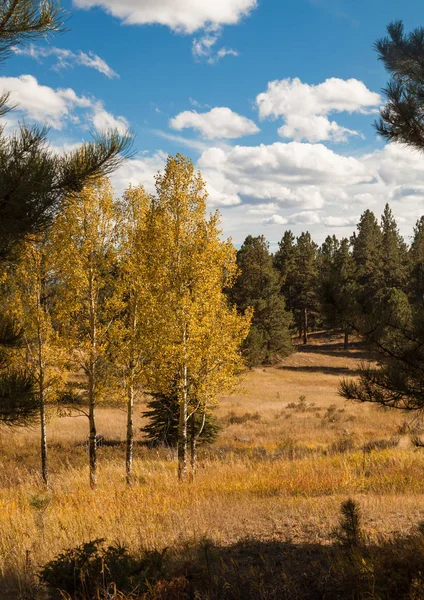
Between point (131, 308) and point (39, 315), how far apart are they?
2.68 meters

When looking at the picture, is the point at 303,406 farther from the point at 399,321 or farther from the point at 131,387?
the point at 399,321

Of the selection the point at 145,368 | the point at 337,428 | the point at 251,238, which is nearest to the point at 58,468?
the point at 145,368

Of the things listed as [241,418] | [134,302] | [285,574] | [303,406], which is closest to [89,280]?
[134,302]

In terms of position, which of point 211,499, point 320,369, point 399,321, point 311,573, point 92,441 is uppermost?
point 399,321

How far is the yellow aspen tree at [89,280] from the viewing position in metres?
13.0

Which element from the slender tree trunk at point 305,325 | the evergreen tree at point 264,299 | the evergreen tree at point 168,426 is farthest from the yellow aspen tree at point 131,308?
the slender tree trunk at point 305,325

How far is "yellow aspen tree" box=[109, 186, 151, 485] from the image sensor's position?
12781 millimetres

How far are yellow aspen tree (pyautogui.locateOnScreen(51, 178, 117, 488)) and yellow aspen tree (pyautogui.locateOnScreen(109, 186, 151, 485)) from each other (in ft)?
0.98

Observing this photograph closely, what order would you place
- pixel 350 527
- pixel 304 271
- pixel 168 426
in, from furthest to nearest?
pixel 304 271
pixel 168 426
pixel 350 527

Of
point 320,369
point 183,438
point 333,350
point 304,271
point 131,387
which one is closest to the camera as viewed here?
point 183,438

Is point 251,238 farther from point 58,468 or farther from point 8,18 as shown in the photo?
point 8,18

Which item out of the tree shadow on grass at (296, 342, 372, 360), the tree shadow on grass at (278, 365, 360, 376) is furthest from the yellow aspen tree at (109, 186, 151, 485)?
the tree shadow on grass at (296, 342, 372, 360)

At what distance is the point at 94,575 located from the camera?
13.8 ft

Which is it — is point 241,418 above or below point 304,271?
below
